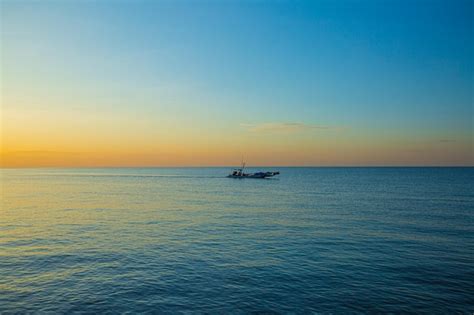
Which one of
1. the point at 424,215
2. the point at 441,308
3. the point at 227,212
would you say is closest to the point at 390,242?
the point at 441,308

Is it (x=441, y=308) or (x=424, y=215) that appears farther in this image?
(x=424, y=215)

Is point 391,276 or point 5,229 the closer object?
point 391,276

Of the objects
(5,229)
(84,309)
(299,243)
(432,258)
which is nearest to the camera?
(84,309)

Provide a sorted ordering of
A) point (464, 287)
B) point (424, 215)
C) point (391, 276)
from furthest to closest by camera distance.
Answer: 1. point (424, 215)
2. point (391, 276)
3. point (464, 287)

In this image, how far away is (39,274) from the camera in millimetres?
23094

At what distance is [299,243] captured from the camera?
32.3 meters

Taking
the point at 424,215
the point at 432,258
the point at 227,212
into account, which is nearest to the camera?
the point at 432,258

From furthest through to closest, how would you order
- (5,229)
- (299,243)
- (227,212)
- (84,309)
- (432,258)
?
(227,212), (5,229), (299,243), (432,258), (84,309)

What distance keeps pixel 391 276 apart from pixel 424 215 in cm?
3333

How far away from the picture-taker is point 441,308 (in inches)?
711

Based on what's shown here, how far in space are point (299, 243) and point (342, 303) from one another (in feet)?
45.1

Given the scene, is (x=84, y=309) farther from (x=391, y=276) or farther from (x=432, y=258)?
(x=432, y=258)

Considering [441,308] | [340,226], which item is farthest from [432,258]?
[340,226]

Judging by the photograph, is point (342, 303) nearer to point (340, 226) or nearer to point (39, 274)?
point (39, 274)
